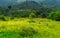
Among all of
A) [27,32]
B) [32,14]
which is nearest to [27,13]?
[32,14]

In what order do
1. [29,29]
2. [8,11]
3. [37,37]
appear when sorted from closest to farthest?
[37,37] < [29,29] < [8,11]

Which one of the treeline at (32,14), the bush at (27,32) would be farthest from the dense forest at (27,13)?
the bush at (27,32)

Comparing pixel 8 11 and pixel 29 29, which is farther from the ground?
pixel 29 29

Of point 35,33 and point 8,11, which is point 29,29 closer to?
point 35,33

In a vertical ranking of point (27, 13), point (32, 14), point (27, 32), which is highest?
point (27, 32)

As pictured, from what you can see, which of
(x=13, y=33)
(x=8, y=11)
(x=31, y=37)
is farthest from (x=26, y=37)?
(x=8, y=11)

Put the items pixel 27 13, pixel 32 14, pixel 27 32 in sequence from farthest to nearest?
pixel 27 13 → pixel 32 14 → pixel 27 32

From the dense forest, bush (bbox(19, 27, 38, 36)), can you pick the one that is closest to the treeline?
the dense forest

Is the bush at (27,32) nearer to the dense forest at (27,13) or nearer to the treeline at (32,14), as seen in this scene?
the treeline at (32,14)

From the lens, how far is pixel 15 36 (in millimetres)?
13742

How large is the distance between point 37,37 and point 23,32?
1198 millimetres

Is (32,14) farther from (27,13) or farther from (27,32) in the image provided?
(27,32)

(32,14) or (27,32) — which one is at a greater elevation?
(27,32)

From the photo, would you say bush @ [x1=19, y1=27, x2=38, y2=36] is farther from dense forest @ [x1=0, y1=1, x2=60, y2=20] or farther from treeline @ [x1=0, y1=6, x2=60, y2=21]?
dense forest @ [x1=0, y1=1, x2=60, y2=20]
